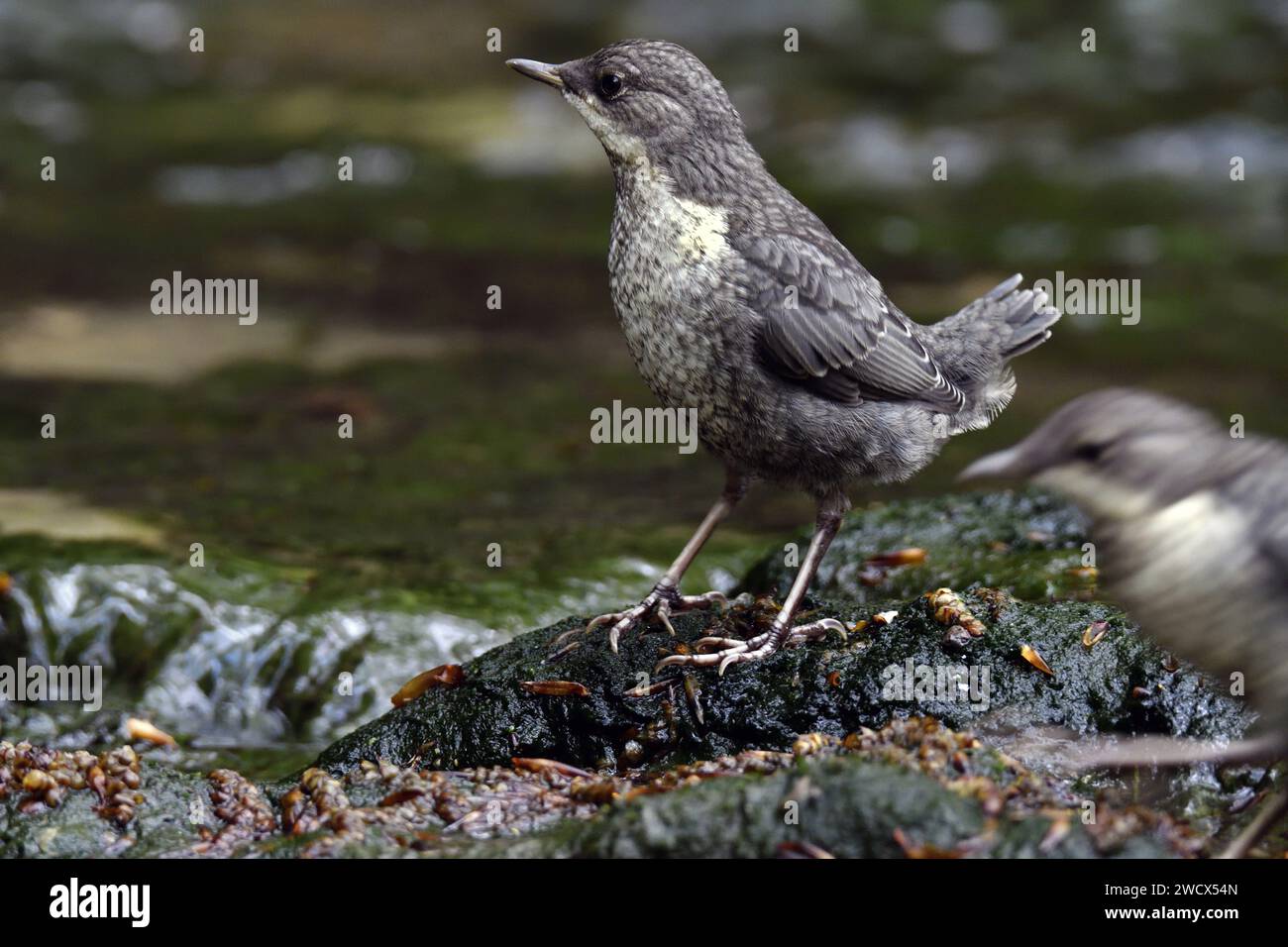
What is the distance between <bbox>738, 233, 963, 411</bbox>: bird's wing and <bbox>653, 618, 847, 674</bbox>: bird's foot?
29.2 inches

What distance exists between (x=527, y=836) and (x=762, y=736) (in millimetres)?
812

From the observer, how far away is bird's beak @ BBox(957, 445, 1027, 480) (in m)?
3.90

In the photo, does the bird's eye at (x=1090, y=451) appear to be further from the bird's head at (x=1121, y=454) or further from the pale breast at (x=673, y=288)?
the pale breast at (x=673, y=288)

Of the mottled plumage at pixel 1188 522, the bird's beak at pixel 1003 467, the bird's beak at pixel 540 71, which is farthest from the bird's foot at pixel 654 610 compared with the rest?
the bird's beak at pixel 540 71

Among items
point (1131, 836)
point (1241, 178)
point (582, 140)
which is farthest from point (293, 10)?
point (1131, 836)

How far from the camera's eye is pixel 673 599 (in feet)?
15.3

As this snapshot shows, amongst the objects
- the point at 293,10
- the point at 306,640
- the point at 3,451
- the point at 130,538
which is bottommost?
the point at 306,640

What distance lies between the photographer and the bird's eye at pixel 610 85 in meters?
4.59

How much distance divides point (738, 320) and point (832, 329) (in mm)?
357

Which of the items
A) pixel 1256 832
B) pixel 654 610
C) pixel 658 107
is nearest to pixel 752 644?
pixel 654 610

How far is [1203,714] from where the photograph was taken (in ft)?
12.8

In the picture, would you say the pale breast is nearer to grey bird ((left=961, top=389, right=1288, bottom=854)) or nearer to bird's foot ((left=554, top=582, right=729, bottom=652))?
bird's foot ((left=554, top=582, right=729, bottom=652))

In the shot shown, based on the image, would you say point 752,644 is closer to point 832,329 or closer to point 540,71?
point 832,329

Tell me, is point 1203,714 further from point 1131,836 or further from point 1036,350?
point 1036,350
